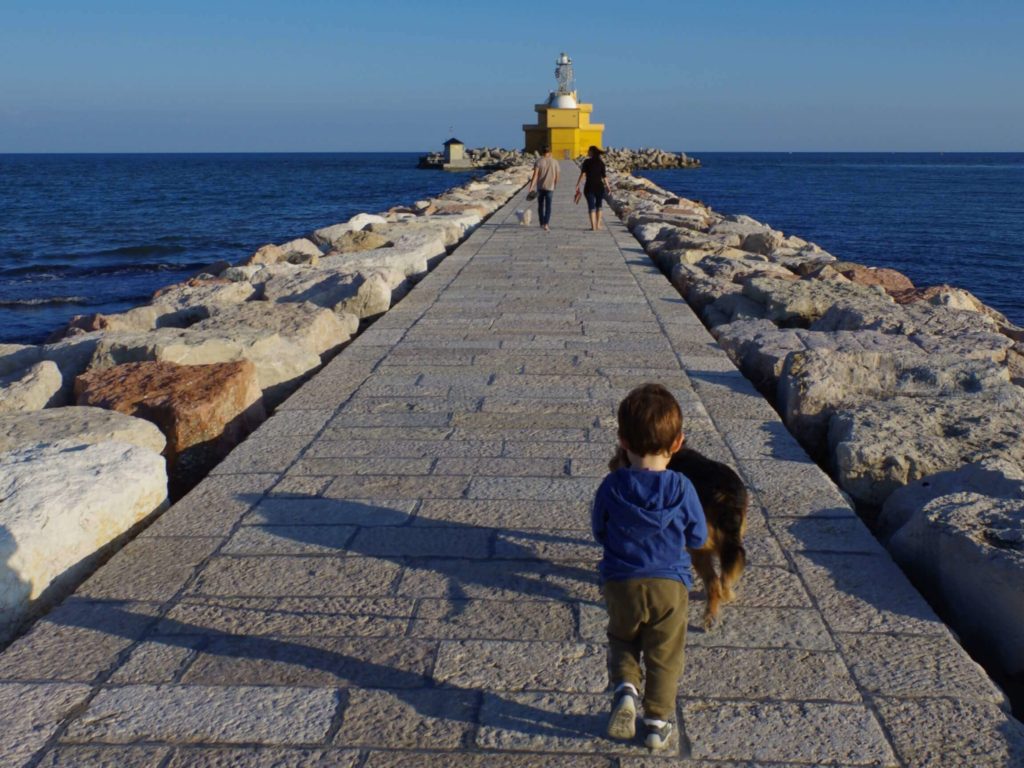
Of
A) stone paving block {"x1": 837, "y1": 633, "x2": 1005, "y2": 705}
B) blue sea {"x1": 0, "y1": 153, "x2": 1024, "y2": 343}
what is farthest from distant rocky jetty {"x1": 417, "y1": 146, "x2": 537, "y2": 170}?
stone paving block {"x1": 837, "y1": 633, "x2": 1005, "y2": 705}

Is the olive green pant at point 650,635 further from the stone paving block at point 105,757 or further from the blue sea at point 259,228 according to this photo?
the blue sea at point 259,228

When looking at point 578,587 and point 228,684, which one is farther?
point 578,587

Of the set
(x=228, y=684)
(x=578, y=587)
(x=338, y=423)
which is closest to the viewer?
(x=228, y=684)

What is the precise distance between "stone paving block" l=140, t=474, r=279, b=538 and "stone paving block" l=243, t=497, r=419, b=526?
2.9 inches

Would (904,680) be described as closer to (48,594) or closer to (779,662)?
(779,662)

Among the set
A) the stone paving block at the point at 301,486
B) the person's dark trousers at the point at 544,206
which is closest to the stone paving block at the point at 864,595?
the stone paving block at the point at 301,486

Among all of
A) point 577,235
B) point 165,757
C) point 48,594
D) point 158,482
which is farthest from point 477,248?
point 165,757

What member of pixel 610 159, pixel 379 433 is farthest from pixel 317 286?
pixel 610 159

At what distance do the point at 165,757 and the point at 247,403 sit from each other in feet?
8.87

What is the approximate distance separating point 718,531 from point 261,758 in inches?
51.3

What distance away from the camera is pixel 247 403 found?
4566 millimetres

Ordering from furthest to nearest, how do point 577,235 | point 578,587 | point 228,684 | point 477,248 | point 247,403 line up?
1. point 577,235
2. point 477,248
3. point 247,403
4. point 578,587
5. point 228,684

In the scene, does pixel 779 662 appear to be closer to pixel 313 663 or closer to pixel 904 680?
pixel 904 680

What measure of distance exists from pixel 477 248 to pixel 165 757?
891 cm
